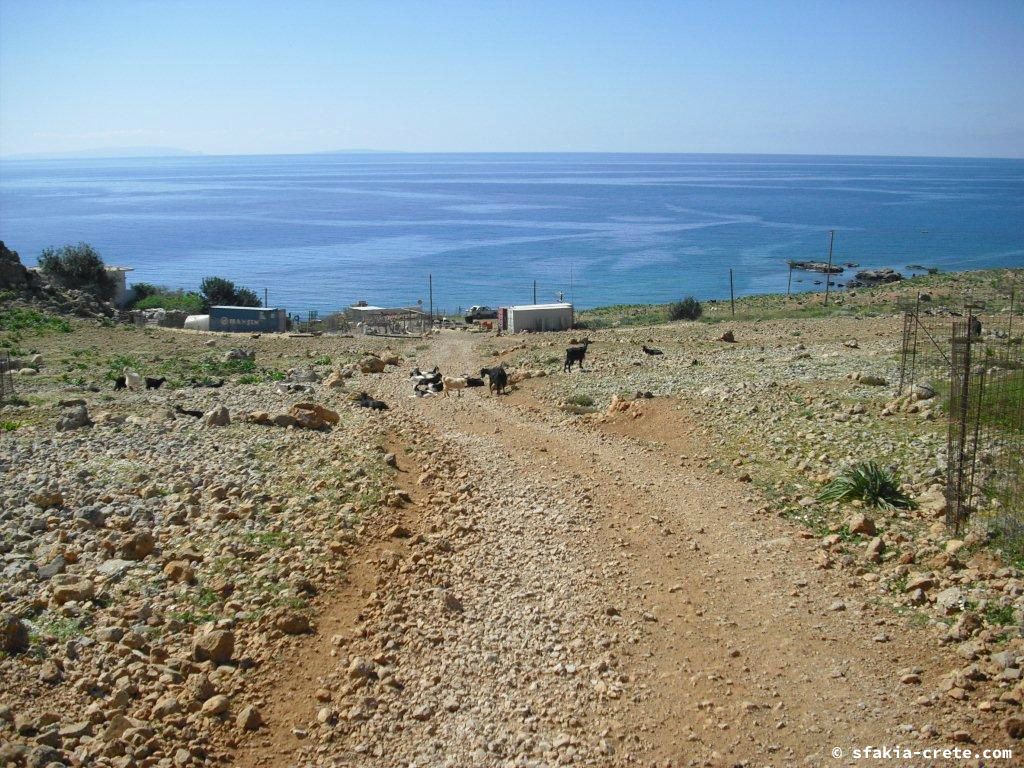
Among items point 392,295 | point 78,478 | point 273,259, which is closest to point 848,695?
point 78,478

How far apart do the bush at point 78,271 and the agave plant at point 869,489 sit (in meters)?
48.3

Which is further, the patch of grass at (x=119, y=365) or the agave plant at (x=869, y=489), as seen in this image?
the patch of grass at (x=119, y=365)

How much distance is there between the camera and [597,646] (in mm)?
8969

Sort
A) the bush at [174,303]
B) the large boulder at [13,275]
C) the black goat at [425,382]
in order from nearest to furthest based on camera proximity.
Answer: the black goat at [425,382], the large boulder at [13,275], the bush at [174,303]

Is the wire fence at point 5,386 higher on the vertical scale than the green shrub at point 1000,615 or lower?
lower

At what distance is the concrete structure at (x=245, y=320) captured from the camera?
46.8 m

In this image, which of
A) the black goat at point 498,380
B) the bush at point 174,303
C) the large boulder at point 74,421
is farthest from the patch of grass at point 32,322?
the black goat at point 498,380

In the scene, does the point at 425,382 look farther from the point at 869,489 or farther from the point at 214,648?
the point at 214,648

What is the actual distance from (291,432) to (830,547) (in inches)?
419

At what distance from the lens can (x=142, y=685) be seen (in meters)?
8.22

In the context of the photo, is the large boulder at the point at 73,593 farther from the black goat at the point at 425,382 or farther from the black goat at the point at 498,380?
the black goat at the point at 425,382

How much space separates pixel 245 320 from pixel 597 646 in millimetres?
41353

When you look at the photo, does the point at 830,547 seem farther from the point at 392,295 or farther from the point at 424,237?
the point at 424,237

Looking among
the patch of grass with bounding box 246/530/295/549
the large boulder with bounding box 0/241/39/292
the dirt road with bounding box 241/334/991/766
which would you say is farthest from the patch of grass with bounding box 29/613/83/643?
the large boulder with bounding box 0/241/39/292
